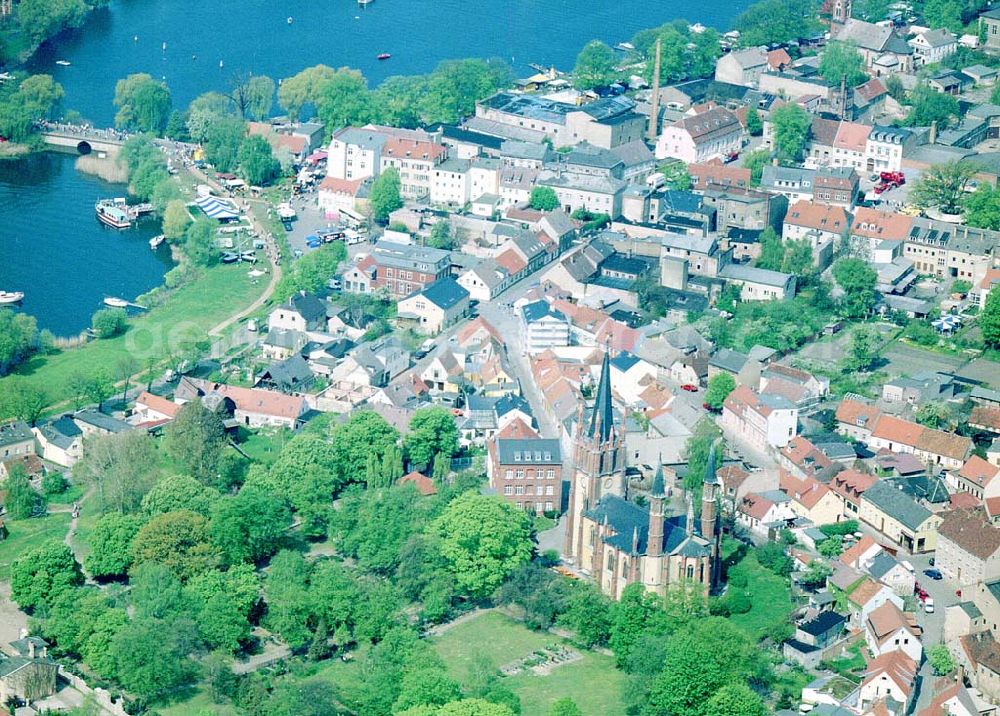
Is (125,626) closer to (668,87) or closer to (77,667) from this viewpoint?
(77,667)

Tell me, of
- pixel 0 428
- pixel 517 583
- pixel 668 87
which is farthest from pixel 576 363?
pixel 668 87

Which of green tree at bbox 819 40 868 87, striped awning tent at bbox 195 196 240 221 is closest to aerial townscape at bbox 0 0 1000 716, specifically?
green tree at bbox 819 40 868 87

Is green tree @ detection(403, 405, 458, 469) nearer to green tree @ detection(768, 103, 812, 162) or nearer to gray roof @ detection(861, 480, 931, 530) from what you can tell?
gray roof @ detection(861, 480, 931, 530)

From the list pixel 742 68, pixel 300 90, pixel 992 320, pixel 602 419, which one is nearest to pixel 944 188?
pixel 992 320

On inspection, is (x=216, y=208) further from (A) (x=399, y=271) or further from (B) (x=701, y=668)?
(B) (x=701, y=668)

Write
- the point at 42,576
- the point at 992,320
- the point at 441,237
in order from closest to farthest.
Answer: the point at 42,576
the point at 992,320
the point at 441,237

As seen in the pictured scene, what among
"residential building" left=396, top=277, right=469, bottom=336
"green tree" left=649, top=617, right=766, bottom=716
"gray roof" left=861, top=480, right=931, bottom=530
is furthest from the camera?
"residential building" left=396, top=277, right=469, bottom=336
